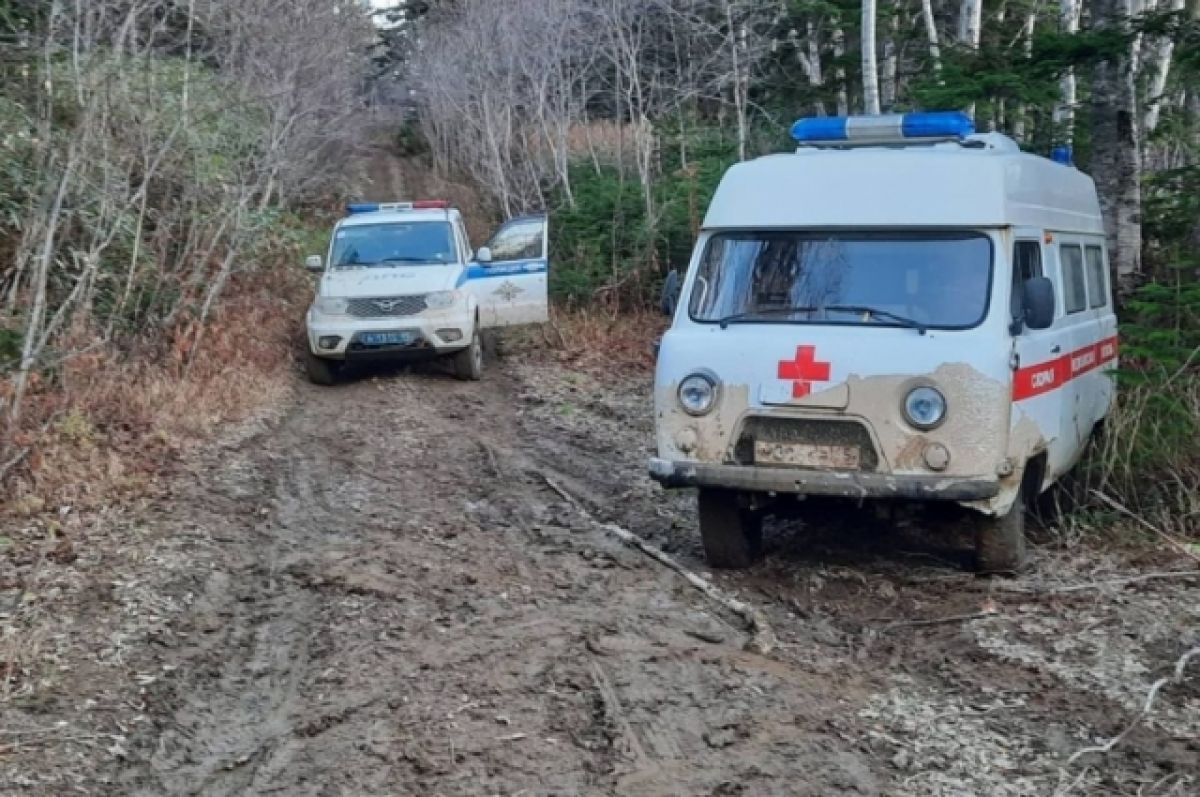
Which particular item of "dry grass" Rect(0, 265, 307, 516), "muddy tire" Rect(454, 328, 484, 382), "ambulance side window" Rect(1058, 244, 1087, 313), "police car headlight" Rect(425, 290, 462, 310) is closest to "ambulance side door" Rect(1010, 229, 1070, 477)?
"ambulance side window" Rect(1058, 244, 1087, 313)

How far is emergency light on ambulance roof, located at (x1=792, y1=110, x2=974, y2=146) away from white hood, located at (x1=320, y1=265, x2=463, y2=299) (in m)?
7.00

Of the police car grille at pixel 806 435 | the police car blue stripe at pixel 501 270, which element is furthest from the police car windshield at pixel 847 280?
the police car blue stripe at pixel 501 270

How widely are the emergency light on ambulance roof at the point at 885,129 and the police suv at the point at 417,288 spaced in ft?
22.7

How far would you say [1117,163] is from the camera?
34.0 feet

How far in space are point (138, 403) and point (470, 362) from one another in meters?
4.39

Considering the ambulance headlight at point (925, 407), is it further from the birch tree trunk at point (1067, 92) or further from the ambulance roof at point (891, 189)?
the birch tree trunk at point (1067, 92)

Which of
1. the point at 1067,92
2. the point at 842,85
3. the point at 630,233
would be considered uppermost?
the point at 842,85

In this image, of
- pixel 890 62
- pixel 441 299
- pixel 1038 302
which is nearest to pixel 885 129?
pixel 1038 302

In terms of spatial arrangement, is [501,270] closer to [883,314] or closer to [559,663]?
[883,314]

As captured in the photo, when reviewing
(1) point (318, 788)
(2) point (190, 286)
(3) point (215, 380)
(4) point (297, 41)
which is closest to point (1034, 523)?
(1) point (318, 788)

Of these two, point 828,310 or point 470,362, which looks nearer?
point 828,310

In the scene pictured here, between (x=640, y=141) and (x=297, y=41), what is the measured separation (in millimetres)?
6409

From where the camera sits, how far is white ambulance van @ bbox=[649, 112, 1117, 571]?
623 cm

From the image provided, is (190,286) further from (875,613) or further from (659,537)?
(875,613)
